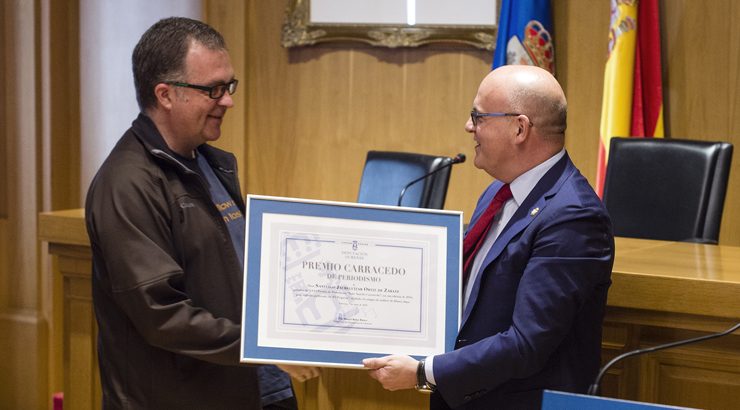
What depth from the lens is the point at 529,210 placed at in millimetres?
1857

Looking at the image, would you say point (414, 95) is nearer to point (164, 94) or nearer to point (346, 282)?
point (164, 94)

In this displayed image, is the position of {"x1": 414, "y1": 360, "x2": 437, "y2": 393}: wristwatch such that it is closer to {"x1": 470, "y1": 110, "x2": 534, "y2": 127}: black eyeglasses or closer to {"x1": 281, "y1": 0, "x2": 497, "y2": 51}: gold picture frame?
{"x1": 470, "y1": 110, "x2": 534, "y2": 127}: black eyeglasses

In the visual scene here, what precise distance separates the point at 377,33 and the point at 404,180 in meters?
1.38

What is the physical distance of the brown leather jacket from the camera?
6.42 ft

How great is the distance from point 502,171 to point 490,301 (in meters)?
0.28

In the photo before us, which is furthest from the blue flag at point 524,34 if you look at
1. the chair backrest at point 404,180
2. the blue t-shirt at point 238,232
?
the blue t-shirt at point 238,232

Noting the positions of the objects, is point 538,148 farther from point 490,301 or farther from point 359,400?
point 359,400

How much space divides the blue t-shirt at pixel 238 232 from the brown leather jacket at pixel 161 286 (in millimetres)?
88

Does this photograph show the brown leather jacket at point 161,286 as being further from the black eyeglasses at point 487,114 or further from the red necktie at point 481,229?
the black eyeglasses at point 487,114

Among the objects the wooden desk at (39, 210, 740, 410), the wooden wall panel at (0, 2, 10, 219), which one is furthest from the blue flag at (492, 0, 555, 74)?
the wooden wall panel at (0, 2, 10, 219)

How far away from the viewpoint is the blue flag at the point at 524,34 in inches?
181

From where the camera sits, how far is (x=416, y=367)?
1.88 meters

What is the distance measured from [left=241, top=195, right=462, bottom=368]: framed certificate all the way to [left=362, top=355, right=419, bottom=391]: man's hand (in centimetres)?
3

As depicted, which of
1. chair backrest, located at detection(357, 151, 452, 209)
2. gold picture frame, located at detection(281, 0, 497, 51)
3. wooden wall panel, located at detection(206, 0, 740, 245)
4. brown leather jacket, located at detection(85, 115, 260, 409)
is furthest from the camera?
gold picture frame, located at detection(281, 0, 497, 51)
